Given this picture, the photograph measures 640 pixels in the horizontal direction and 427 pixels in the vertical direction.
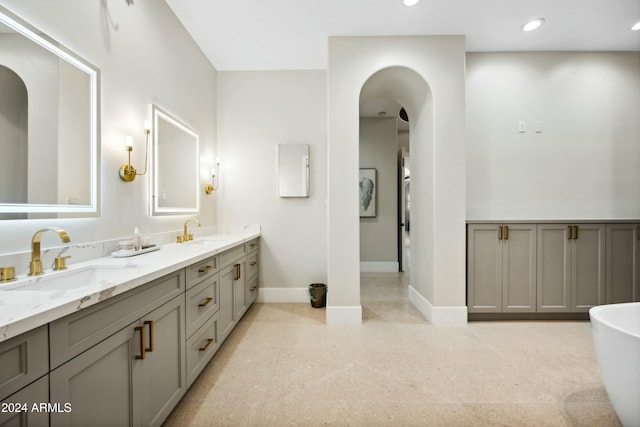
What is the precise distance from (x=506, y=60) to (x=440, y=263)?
7.73 ft

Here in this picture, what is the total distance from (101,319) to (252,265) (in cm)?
209

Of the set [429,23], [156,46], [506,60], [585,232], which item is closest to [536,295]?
[585,232]

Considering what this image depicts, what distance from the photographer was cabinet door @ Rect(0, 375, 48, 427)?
25.7 inches

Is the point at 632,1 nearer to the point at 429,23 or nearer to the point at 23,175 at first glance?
the point at 429,23

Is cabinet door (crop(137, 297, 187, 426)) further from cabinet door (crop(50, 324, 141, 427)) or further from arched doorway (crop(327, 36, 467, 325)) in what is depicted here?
arched doorway (crop(327, 36, 467, 325))

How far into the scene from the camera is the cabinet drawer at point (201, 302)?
1579 millimetres

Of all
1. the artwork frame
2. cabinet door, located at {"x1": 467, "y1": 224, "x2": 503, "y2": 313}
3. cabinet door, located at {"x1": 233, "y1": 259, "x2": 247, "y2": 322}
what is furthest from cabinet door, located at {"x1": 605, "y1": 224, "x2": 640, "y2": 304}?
cabinet door, located at {"x1": 233, "y1": 259, "x2": 247, "y2": 322}

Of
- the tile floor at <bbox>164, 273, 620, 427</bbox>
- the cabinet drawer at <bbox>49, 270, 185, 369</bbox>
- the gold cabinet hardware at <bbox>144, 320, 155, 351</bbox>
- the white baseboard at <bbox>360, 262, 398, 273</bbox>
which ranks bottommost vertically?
the tile floor at <bbox>164, 273, 620, 427</bbox>

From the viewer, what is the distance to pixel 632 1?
2277 mm

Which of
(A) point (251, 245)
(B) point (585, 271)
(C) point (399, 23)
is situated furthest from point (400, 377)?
(C) point (399, 23)

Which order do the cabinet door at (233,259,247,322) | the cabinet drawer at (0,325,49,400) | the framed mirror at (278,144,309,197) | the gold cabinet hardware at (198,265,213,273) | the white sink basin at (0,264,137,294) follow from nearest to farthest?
the cabinet drawer at (0,325,49,400) < the white sink basin at (0,264,137,294) < the gold cabinet hardware at (198,265,213,273) < the cabinet door at (233,259,247,322) < the framed mirror at (278,144,309,197)

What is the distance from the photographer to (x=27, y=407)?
696 mm

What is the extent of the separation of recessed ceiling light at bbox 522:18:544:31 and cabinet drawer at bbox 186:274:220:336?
11.6ft

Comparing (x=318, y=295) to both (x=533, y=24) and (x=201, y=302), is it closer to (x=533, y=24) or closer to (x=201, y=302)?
(x=201, y=302)
